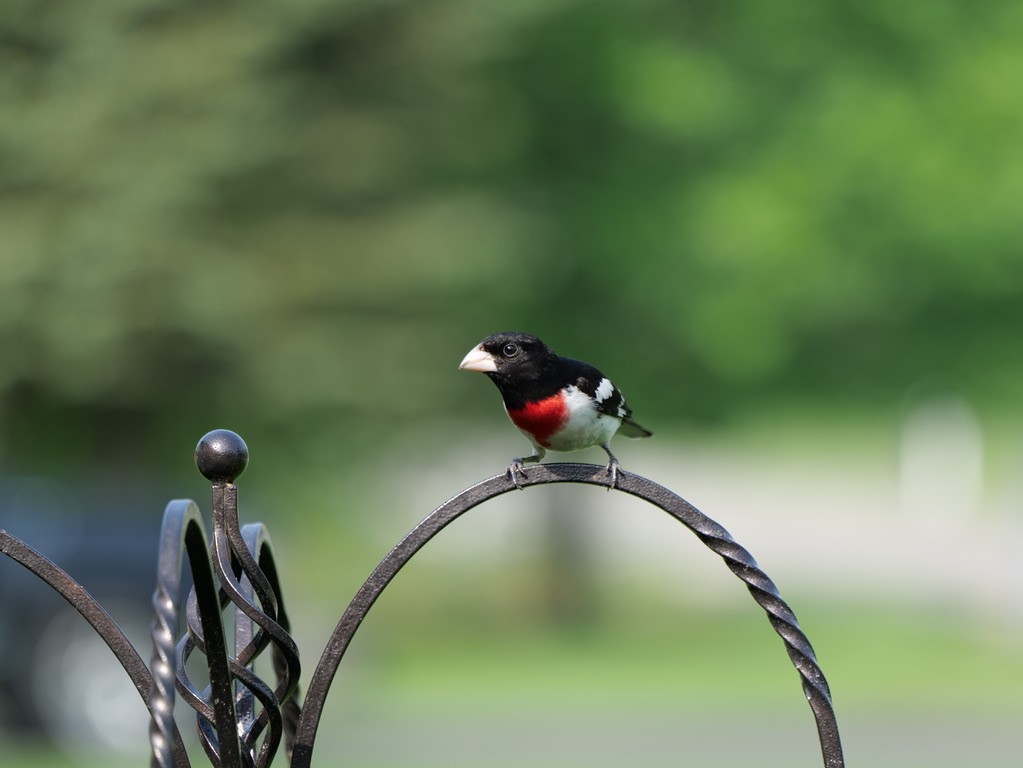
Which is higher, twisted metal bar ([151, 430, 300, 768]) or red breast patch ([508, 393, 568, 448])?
red breast patch ([508, 393, 568, 448])

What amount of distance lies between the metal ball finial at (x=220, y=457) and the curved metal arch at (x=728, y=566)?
23 centimetres

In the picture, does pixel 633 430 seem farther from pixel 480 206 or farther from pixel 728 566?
pixel 480 206

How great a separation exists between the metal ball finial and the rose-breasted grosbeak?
80 cm

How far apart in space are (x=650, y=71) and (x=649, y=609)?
5845 mm

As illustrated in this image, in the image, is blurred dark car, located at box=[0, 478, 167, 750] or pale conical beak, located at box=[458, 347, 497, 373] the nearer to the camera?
pale conical beak, located at box=[458, 347, 497, 373]

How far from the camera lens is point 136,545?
8945 millimetres

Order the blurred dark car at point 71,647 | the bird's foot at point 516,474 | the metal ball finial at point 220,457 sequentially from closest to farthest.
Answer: the metal ball finial at point 220,457 < the bird's foot at point 516,474 < the blurred dark car at point 71,647

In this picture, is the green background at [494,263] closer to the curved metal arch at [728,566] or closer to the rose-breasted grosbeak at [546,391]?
the rose-breasted grosbeak at [546,391]

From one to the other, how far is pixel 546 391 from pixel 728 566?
2.57ft

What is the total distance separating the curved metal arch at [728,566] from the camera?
1854mm

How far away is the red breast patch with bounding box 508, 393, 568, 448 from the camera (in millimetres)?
2621

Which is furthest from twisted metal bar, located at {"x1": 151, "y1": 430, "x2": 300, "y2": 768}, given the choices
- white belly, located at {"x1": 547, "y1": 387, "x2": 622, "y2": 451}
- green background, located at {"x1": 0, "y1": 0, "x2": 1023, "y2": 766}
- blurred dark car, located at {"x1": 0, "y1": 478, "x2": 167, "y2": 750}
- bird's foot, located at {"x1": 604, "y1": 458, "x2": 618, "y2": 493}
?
green background, located at {"x1": 0, "y1": 0, "x2": 1023, "y2": 766}

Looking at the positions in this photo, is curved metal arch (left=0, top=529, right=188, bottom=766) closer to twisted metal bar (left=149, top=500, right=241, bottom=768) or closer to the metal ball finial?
twisted metal bar (left=149, top=500, right=241, bottom=768)

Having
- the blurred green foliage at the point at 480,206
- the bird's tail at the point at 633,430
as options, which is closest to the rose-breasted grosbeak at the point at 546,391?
the bird's tail at the point at 633,430
